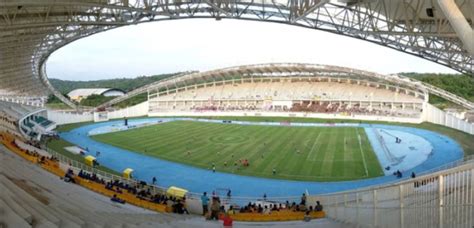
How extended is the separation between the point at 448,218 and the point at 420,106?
55233 mm

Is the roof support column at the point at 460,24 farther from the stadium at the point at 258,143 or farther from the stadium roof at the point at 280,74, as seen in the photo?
the stadium roof at the point at 280,74

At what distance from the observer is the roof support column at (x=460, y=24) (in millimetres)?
6653

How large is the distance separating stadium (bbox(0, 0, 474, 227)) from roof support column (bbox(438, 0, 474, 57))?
0.9 inches

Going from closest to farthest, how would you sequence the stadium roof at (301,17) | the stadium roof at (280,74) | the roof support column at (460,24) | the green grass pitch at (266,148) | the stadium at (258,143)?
the roof support column at (460,24) < the stadium at (258,143) < the stadium roof at (301,17) < the green grass pitch at (266,148) < the stadium roof at (280,74)

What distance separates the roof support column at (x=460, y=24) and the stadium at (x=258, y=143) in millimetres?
22

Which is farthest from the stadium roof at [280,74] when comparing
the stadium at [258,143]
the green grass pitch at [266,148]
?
the green grass pitch at [266,148]

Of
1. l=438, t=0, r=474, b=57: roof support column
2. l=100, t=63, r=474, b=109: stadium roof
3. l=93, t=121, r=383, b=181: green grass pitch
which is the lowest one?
l=93, t=121, r=383, b=181: green grass pitch

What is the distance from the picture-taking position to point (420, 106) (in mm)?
56500

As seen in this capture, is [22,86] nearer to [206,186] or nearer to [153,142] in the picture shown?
[153,142]

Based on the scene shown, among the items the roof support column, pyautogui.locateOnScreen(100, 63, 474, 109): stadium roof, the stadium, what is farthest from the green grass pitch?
the roof support column

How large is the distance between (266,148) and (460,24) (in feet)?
90.7

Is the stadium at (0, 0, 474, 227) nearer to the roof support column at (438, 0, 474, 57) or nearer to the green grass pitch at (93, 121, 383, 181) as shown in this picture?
the roof support column at (438, 0, 474, 57)

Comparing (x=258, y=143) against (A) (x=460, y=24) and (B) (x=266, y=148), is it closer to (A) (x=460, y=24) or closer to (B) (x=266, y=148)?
(B) (x=266, y=148)

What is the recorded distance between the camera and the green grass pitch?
2628cm
